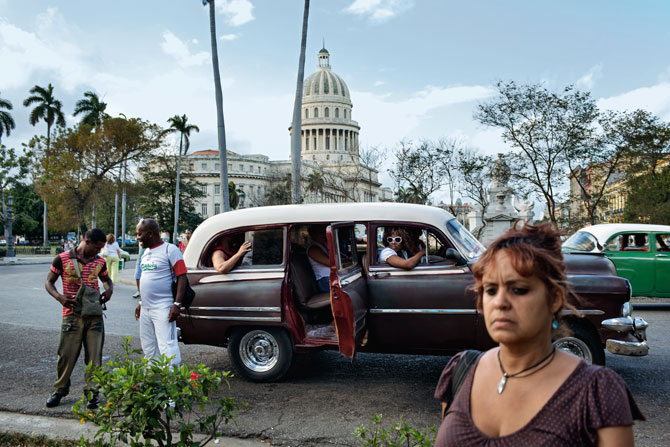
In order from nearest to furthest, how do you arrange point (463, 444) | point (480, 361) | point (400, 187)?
1. point (463, 444)
2. point (480, 361)
3. point (400, 187)

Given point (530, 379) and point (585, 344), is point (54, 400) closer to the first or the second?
point (530, 379)

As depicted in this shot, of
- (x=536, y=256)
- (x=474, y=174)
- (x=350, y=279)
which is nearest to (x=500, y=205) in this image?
(x=474, y=174)

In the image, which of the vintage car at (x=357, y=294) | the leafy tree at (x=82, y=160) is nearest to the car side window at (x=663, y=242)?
the vintage car at (x=357, y=294)

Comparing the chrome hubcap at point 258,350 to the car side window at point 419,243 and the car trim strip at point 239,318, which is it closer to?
the car trim strip at point 239,318

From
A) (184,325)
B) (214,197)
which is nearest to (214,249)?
(184,325)

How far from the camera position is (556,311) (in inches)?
66.7

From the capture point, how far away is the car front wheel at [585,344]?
564 cm

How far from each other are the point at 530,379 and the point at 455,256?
415 cm

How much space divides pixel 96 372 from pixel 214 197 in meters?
111

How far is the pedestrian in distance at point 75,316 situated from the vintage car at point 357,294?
1.23 m

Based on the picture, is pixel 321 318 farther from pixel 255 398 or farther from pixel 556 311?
pixel 556 311

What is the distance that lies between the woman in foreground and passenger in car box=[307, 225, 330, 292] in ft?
15.7

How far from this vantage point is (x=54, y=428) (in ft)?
15.4

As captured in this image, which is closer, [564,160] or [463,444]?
[463,444]
